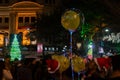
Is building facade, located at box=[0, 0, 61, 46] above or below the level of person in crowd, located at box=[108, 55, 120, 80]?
above

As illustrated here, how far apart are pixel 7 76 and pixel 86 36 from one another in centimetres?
2386

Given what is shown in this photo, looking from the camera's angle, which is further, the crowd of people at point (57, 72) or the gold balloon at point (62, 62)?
the gold balloon at point (62, 62)

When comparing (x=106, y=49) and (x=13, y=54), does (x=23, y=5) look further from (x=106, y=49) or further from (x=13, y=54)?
(x=13, y=54)

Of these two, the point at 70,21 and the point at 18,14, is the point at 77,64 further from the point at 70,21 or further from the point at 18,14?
the point at 18,14

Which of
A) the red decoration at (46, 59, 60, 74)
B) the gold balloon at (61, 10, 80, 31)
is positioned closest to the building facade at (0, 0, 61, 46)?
the gold balloon at (61, 10, 80, 31)

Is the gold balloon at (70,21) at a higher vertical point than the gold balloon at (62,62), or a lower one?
higher

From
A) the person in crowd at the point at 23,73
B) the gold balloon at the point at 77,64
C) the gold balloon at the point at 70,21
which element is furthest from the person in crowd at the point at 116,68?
the gold balloon at the point at 70,21

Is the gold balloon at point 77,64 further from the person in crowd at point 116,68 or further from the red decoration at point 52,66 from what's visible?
the person in crowd at point 116,68

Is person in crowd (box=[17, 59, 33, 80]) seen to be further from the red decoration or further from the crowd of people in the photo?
the red decoration

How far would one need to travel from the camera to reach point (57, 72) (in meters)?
9.16

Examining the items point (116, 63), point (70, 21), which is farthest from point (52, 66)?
point (116, 63)

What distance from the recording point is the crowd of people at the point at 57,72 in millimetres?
5181

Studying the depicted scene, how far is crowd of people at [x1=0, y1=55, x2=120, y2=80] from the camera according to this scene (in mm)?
5181

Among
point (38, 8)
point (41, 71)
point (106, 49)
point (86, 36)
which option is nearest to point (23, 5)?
point (38, 8)
